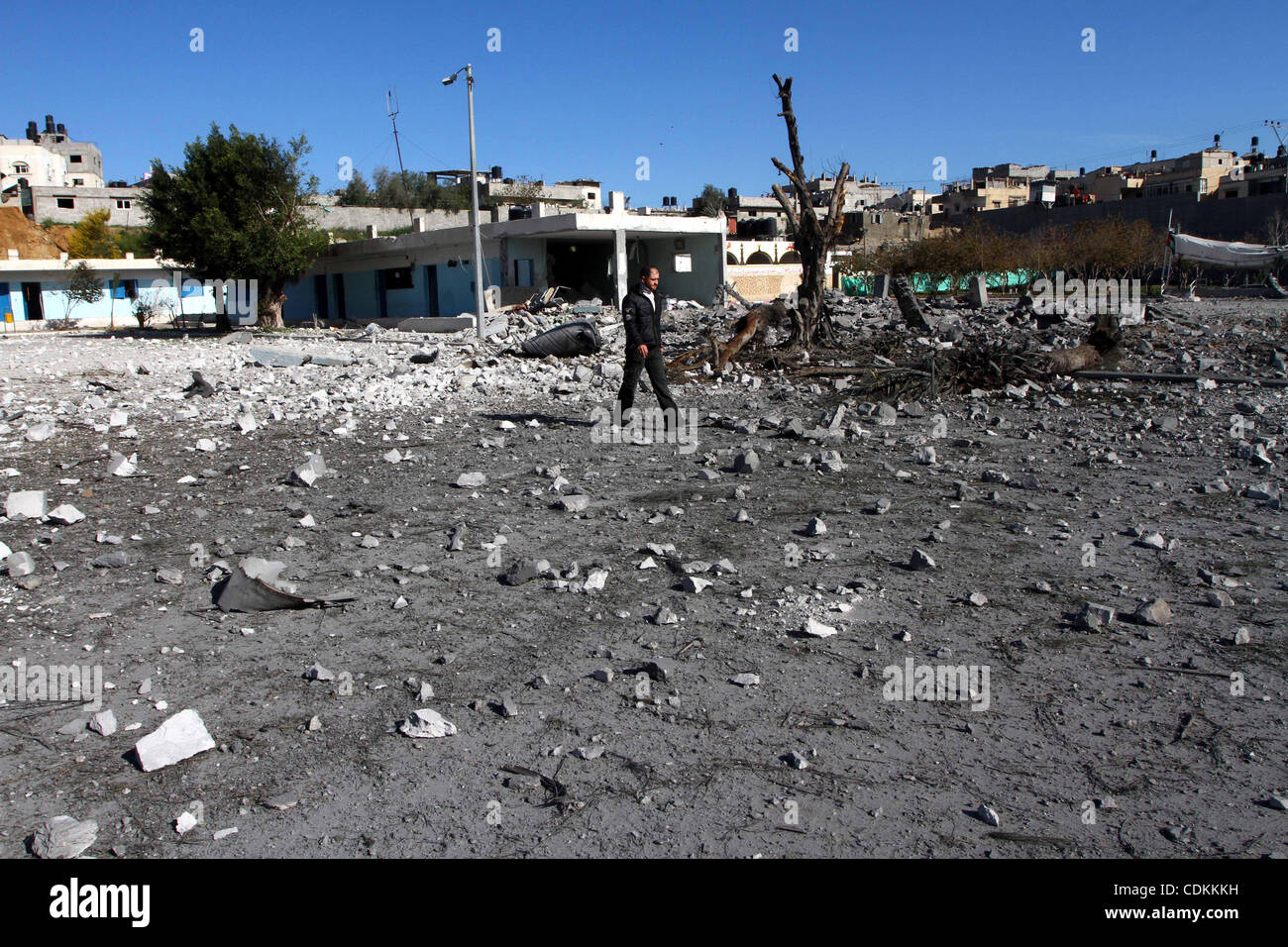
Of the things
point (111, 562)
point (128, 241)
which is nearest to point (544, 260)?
point (111, 562)

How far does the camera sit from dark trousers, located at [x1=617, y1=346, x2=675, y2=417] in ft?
28.9

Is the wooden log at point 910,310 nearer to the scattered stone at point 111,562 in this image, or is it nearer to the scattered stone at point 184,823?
the scattered stone at point 111,562

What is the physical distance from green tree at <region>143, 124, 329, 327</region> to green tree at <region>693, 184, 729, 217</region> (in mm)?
32044

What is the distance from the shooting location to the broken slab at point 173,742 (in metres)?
2.90

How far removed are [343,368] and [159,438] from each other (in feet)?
20.3

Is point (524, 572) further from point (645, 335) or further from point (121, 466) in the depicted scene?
point (645, 335)

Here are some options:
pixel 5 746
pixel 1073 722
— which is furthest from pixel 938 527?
pixel 5 746

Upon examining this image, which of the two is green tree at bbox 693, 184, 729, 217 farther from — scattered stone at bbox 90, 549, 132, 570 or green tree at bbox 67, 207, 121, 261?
scattered stone at bbox 90, 549, 132, 570

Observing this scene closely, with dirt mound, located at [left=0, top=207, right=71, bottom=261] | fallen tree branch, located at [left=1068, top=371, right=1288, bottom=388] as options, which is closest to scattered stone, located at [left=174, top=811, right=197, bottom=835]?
fallen tree branch, located at [left=1068, top=371, right=1288, bottom=388]

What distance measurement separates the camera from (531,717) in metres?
3.24

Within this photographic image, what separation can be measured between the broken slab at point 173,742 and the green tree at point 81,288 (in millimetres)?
40078

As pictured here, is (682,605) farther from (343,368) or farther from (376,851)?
(343,368)

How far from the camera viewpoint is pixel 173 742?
2.96 meters

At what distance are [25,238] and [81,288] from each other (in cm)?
1692
